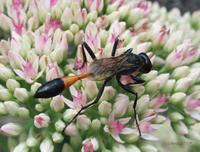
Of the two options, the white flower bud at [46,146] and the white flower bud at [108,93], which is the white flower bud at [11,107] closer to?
the white flower bud at [46,146]

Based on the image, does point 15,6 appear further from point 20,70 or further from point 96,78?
point 96,78

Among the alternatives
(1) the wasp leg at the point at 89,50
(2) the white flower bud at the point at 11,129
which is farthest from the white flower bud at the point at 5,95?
(1) the wasp leg at the point at 89,50

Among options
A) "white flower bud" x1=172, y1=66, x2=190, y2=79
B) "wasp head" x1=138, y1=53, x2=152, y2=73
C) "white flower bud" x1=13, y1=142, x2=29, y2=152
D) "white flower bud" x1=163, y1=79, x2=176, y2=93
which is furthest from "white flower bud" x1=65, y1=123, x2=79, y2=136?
"white flower bud" x1=172, y1=66, x2=190, y2=79

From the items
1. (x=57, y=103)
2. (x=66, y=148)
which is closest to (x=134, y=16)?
(x=57, y=103)

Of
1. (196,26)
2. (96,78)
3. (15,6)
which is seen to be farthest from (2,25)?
(196,26)

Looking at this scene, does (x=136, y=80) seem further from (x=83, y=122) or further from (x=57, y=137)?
(x=57, y=137)

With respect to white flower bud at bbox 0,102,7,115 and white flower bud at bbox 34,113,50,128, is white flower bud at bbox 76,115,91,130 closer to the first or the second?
white flower bud at bbox 34,113,50,128

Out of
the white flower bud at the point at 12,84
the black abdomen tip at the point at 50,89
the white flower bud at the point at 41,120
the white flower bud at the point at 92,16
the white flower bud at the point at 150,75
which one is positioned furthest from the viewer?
the white flower bud at the point at 92,16
